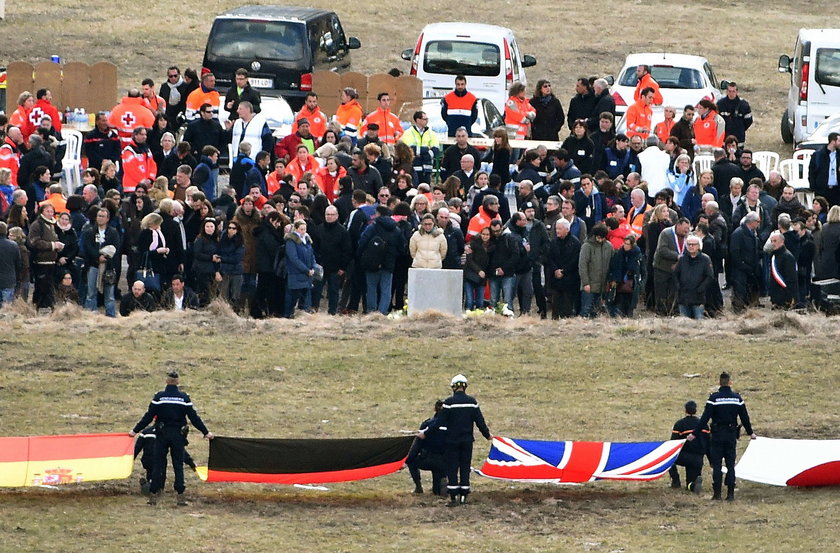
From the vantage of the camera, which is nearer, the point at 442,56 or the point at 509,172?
the point at 509,172

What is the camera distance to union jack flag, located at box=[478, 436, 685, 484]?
19.2 meters

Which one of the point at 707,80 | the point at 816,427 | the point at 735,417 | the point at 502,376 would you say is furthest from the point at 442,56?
the point at 735,417

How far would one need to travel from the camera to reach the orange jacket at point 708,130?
31797 millimetres

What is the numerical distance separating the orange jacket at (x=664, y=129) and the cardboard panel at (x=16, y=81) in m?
11.6

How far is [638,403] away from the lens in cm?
2280

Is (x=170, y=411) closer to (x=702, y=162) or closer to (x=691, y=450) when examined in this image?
(x=691, y=450)

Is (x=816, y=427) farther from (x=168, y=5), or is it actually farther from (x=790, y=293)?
(x=168, y=5)

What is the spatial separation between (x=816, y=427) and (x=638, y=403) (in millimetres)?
2205

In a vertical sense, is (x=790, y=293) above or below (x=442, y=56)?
below

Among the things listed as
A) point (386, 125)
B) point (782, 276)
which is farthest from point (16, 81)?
point (782, 276)

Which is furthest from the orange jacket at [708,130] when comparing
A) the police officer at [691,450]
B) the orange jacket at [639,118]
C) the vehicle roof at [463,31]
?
the police officer at [691,450]

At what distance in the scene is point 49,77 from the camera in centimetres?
3484

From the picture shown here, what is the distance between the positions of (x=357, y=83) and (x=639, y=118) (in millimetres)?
5584

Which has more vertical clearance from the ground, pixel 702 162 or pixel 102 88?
pixel 102 88
